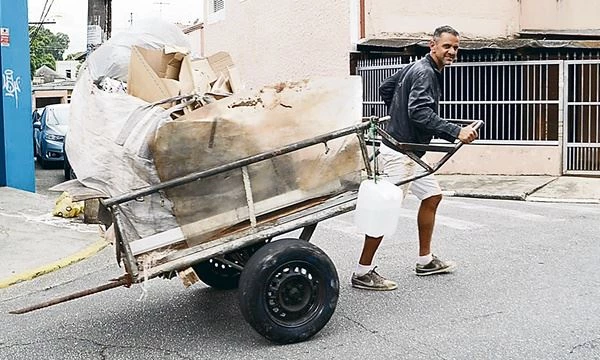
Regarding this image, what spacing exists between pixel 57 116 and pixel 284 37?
586 centimetres

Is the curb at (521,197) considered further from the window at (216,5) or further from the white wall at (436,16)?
the window at (216,5)

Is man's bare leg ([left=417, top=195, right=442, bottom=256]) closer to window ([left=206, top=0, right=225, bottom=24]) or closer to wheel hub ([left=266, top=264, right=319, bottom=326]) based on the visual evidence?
wheel hub ([left=266, top=264, right=319, bottom=326])

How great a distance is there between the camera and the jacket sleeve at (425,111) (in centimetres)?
585

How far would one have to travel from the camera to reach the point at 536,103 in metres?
14.8

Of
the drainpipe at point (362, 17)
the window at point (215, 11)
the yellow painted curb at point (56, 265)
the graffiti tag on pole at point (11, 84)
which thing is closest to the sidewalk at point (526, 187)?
the drainpipe at point (362, 17)

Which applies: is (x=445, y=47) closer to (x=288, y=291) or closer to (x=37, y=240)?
(x=288, y=291)

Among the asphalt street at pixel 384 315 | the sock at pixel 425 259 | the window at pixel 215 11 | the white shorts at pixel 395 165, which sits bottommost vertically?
the asphalt street at pixel 384 315

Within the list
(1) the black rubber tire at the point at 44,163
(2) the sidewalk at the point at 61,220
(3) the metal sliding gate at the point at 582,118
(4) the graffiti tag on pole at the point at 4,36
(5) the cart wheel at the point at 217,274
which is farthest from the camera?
(1) the black rubber tire at the point at 44,163

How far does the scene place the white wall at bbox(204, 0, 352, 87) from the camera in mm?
17516

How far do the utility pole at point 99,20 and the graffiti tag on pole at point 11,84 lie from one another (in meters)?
1.65

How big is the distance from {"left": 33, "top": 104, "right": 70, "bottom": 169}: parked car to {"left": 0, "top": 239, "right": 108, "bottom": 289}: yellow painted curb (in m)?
9.53

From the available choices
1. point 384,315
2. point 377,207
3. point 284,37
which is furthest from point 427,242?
point 284,37

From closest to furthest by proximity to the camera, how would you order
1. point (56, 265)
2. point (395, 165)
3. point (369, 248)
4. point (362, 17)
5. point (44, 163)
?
point (369, 248) → point (395, 165) → point (56, 265) → point (362, 17) → point (44, 163)

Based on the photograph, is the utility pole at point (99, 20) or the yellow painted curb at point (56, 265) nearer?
the yellow painted curb at point (56, 265)
